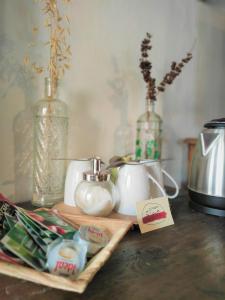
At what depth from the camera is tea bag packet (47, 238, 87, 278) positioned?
0.36 metres

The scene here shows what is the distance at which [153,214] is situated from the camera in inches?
24.3

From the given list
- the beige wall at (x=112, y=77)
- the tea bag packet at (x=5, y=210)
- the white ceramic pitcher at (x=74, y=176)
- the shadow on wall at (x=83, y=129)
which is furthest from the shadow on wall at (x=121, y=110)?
the tea bag packet at (x=5, y=210)

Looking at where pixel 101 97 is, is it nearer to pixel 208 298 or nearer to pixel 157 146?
pixel 157 146

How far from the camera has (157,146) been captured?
1005 millimetres

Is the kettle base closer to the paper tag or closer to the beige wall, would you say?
the paper tag

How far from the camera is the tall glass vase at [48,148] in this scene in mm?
733

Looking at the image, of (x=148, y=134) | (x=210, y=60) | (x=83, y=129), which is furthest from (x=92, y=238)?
(x=210, y=60)

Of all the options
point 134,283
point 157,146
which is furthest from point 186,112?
point 134,283

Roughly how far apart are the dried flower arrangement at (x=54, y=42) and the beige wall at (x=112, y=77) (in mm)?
28

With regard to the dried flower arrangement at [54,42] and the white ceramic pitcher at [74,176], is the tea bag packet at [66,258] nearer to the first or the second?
the white ceramic pitcher at [74,176]

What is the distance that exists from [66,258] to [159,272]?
0.53ft

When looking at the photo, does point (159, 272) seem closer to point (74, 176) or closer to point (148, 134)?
point (74, 176)

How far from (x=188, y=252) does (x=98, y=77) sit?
0.66m

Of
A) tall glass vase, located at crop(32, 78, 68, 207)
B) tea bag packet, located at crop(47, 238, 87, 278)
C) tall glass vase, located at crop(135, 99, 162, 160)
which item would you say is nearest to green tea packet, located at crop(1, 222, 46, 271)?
tea bag packet, located at crop(47, 238, 87, 278)
